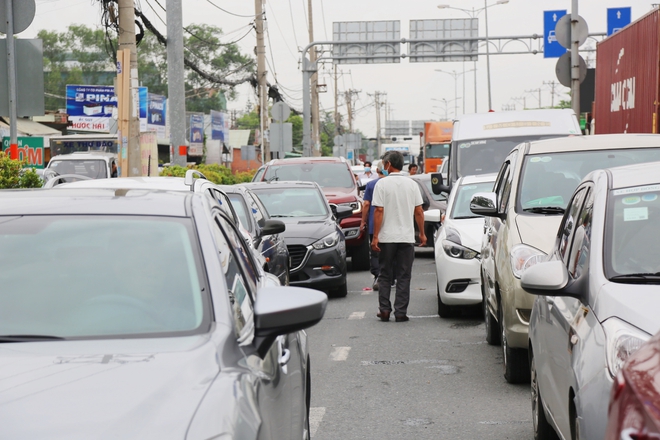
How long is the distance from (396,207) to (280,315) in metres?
7.75

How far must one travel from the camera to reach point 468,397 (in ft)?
24.3

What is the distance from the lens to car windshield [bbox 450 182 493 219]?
41.8 feet

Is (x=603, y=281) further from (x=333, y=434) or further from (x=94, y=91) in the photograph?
(x=94, y=91)

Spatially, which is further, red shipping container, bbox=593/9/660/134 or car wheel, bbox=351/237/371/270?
car wheel, bbox=351/237/371/270

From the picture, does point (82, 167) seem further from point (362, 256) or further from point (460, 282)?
point (460, 282)

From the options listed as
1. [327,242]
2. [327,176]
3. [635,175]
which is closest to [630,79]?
[327,176]

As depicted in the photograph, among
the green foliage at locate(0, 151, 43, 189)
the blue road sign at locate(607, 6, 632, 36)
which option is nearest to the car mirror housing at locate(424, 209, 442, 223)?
the green foliage at locate(0, 151, 43, 189)

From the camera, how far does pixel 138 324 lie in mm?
3648

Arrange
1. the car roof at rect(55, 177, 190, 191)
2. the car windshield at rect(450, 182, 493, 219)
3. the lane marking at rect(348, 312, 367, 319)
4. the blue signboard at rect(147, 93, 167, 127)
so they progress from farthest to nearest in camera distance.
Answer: the blue signboard at rect(147, 93, 167, 127)
the car windshield at rect(450, 182, 493, 219)
the lane marking at rect(348, 312, 367, 319)
the car roof at rect(55, 177, 190, 191)

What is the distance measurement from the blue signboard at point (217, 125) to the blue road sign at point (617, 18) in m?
50.7

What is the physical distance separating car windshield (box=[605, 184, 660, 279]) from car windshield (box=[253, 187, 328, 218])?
32.0ft

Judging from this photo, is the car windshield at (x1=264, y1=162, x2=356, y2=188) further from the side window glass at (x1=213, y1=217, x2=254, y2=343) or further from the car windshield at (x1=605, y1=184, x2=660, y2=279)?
the side window glass at (x1=213, y1=217, x2=254, y2=343)

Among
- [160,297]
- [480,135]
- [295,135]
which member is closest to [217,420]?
[160,297]

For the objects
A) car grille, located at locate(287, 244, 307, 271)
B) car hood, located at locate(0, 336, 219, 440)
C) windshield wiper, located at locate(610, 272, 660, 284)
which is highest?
windshield wiper, located at locate(610, 272, 660, 284)
